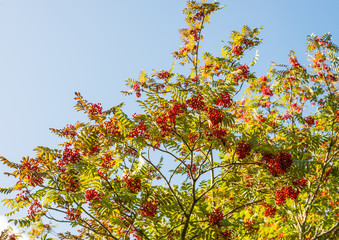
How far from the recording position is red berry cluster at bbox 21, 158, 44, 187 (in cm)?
538

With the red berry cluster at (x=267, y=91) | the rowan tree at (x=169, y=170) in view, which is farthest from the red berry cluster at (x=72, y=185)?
the red berry cluster at (x=267, y=91)

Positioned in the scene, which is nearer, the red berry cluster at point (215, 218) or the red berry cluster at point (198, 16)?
the red berry cluster at point (215, 218)

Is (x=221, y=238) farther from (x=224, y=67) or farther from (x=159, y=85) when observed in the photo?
(x=224, y=67)

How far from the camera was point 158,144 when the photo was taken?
706 centimetres

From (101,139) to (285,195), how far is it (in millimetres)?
4873

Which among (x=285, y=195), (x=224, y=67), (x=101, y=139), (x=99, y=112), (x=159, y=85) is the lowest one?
(x=285, y=195)

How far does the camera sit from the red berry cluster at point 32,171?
5375 mm

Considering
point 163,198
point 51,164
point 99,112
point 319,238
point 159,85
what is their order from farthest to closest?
point 319,238
point 159,85
point 163,198
point 99,112
point 51,164

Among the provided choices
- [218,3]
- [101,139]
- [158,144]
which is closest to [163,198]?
[158,144]

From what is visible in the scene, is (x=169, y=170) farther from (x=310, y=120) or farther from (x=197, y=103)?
(x=310, y=120)

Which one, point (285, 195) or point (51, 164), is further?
point (285, 195)

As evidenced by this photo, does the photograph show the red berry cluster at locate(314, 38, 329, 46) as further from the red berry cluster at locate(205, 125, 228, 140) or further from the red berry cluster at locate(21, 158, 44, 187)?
the red berry cluster at locate(21, 158, 44, 187)

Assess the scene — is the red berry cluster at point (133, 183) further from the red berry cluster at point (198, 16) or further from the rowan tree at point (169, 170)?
the red berry cluster at point (198, 16)

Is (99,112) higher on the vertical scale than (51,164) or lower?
higher
